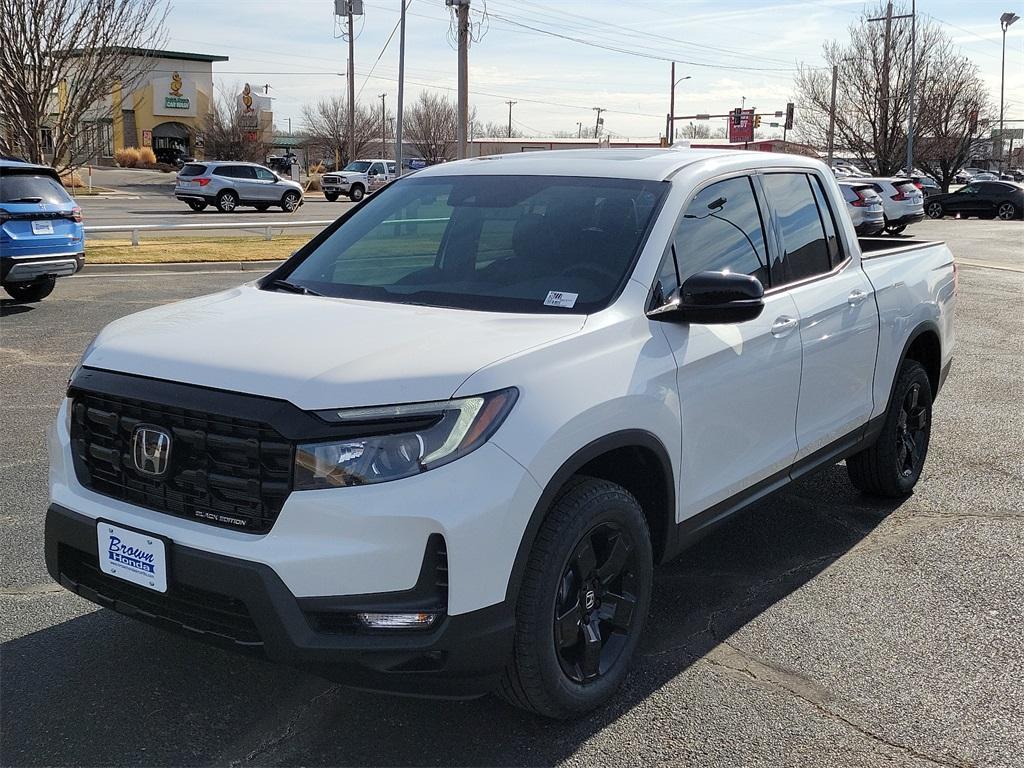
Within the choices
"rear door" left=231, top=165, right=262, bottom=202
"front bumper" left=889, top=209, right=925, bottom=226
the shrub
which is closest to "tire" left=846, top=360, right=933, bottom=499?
"front bumper" left=889, top=209, right=925, bottom=226

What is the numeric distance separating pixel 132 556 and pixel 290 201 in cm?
3539

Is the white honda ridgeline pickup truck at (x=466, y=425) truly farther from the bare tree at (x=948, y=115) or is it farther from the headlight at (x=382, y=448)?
the bare tree at (x=948, y=115)

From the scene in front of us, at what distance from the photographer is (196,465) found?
304 centimetres

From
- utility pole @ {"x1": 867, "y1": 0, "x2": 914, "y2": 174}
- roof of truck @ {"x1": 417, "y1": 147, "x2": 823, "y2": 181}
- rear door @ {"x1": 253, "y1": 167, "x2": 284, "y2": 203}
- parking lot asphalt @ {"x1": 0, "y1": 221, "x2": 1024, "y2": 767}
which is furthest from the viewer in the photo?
utility pole @ {"x1": 867, "y1": 0, "x2": 914, "y2": 174}

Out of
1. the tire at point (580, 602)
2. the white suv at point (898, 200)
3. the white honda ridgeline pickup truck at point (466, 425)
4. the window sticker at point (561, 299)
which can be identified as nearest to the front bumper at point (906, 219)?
the white suv at point (898, 200)

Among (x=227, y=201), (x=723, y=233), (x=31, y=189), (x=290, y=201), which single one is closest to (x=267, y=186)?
(x=290, y=201)

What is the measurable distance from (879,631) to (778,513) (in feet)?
4.88

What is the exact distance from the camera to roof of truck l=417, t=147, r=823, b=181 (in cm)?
421

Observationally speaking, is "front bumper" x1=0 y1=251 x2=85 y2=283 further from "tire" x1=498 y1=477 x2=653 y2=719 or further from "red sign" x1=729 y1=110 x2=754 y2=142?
"red sign" x1=729 y1=110 x2=754 y2=142

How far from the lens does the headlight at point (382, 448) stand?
113 inches

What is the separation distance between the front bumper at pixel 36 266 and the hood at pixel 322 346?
8789mm

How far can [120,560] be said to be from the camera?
313 cm

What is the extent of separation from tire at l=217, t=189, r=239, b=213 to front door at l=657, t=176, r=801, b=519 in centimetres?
3299

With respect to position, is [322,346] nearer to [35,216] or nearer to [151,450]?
[151,450]
